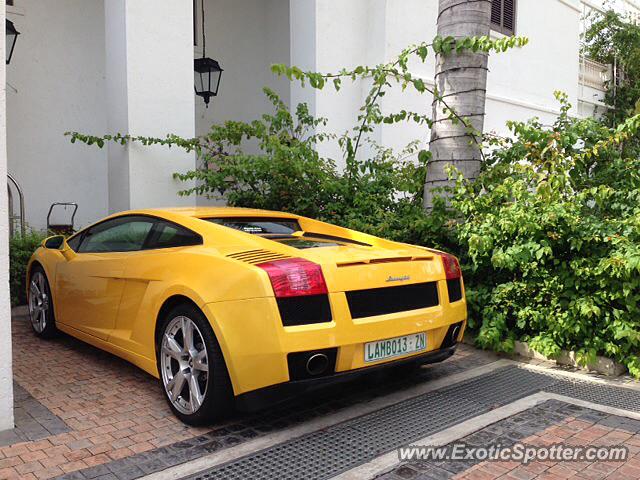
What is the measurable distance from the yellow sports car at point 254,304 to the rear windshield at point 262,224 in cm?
2

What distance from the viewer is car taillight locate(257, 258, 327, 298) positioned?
3.26m

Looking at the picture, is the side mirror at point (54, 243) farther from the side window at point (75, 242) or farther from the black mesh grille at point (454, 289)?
the black mesh grille at point (454, 289)

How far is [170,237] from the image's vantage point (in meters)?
4.18

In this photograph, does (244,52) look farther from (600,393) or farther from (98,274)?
(600,393)

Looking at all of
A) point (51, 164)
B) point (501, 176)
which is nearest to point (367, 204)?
point (501, 176)

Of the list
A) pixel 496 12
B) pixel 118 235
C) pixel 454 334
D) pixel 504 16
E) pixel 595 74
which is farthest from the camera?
pixel 595 74

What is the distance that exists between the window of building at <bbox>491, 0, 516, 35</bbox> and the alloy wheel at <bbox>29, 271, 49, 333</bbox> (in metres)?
11.0

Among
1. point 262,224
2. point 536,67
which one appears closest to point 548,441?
point 262,224

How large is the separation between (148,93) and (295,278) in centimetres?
579

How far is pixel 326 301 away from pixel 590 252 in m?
2.75

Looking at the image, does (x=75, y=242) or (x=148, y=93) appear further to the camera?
(x=148, y=93)

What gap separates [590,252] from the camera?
490cm

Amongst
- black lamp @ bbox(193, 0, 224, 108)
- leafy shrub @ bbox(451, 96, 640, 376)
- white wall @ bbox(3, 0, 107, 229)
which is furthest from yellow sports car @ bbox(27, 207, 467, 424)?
white wall @ bbox(3, 0, 107, 229)

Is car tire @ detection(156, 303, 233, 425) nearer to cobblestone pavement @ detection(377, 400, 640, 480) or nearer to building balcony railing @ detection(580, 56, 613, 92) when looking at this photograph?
cobblestone pavement @ detection(377, 400, 640, 480)
